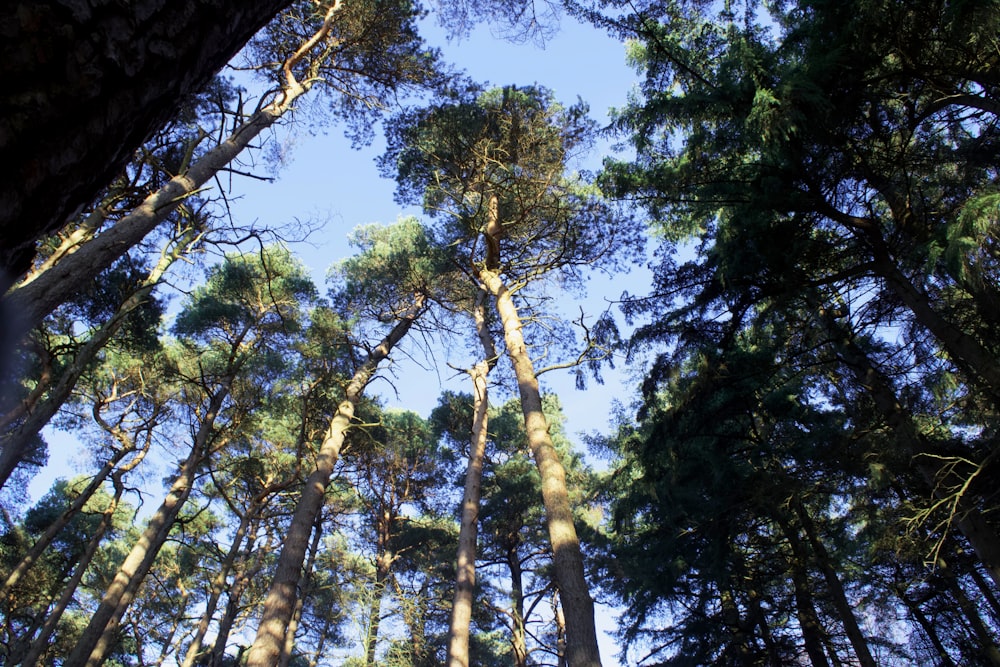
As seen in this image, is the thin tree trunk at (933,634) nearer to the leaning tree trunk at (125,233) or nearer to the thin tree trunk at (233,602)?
the thin tree trunk at (233,602)

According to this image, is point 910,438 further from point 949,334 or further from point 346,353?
point 346,353

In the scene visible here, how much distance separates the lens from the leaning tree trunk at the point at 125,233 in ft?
14.2

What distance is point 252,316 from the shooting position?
1388 centimetres

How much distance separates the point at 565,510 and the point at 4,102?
5839 mm

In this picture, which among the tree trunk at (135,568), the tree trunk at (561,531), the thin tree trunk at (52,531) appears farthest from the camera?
the thin tree trunk at (52,531)

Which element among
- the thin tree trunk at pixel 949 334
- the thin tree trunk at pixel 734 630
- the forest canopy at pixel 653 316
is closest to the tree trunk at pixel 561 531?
the forest canopy at pixel 653 316

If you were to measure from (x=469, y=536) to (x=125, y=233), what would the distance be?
6.58 m

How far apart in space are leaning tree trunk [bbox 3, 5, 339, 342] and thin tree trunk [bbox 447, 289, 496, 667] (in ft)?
16.2

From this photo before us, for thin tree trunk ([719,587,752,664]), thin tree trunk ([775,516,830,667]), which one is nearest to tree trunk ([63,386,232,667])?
thin tree trunk ([719,587,752,664])

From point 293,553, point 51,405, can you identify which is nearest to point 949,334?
point 293,553

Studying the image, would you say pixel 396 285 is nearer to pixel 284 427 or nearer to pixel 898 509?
pixel 284 427

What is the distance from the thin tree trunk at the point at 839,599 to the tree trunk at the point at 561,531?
4.46 m

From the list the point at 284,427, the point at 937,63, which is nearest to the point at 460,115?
the point at 937,63

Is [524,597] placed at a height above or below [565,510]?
above
